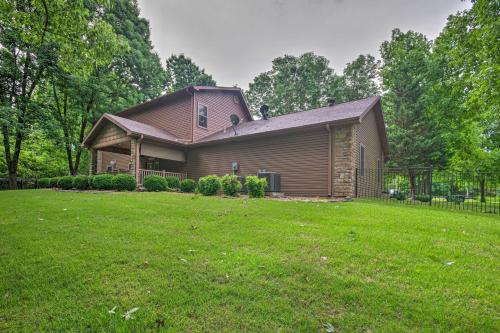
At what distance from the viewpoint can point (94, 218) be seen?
18.1 feet

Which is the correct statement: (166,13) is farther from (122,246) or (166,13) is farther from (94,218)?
(122,246)

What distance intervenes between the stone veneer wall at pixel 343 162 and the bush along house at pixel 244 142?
38 millimetres

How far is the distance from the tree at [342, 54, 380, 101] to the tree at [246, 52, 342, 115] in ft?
7.05

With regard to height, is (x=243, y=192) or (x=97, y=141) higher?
(x=97, y=141)

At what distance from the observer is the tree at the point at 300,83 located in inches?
1213

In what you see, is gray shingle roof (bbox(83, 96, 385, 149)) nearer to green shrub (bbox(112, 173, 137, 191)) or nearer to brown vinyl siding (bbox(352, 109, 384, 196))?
brown vinyl siding (bbox(352, 109, 384, 196))

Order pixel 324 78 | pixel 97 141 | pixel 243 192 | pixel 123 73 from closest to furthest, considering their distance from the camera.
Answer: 1. pixel 243 192
2. pixel 97 141
3. pixel 123 73
4. pixel 324 78

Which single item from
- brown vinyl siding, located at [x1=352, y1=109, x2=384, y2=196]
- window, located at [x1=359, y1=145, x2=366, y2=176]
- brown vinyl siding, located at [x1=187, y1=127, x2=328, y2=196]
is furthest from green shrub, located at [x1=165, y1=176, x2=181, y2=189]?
window, located at [x1=359, y1=145, x2=366, y2=176]

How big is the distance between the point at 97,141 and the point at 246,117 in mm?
9838

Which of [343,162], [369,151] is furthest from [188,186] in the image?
[369,151]

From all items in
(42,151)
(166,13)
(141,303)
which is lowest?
(141,303)

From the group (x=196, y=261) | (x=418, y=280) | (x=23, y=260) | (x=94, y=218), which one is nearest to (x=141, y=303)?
(x=196, y=261)

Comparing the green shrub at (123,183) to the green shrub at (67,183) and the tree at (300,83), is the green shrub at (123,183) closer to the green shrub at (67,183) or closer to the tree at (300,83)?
the green shrub at (67,183)

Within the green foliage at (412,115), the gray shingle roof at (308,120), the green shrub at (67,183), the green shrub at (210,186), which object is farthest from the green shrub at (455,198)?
the green shrub at (67,183)
